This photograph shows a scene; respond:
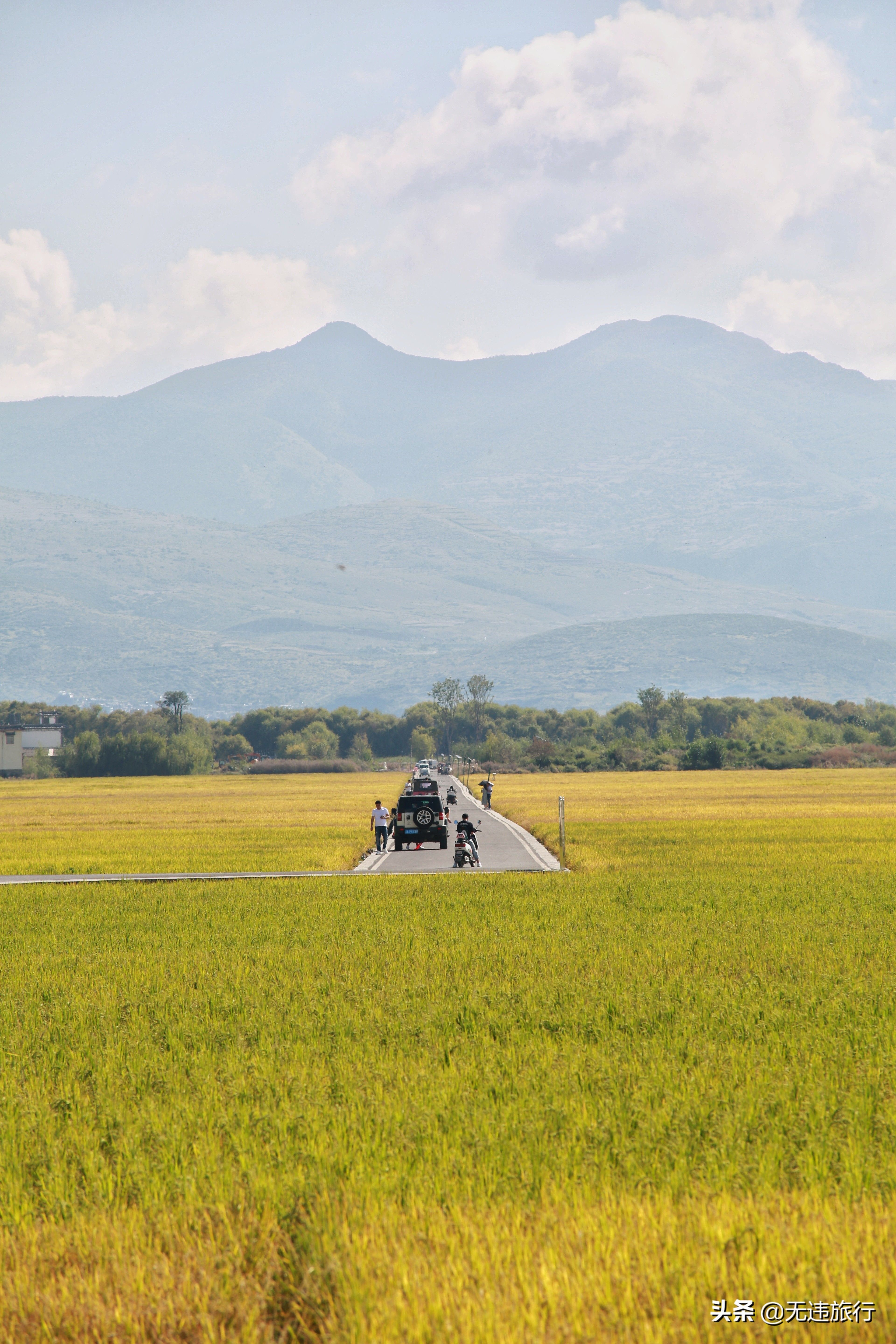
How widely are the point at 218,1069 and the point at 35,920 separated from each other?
47.9ft

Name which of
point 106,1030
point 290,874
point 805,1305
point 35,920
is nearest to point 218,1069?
point 106,1030

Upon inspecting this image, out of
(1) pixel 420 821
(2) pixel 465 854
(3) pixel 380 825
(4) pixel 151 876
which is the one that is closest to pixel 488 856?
(2) pixel 465 854

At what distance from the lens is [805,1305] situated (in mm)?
6320

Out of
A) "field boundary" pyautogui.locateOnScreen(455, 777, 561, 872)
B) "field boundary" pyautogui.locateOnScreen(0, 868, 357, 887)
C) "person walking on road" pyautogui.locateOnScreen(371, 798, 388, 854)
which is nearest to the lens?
"field boundary" pyautogui.locateOnScreen(0, 868, 357, 887)

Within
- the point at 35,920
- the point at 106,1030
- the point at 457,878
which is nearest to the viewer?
the point at 106,1030

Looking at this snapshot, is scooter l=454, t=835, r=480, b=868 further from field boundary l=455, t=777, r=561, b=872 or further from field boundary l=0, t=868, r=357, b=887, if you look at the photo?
field boundary l=0, t=868, r=357, b=887

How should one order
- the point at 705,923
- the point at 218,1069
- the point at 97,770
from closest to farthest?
1. the point at 218,1069
2. the point at 705,923
3. the point at 97,770

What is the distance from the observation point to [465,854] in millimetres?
34750

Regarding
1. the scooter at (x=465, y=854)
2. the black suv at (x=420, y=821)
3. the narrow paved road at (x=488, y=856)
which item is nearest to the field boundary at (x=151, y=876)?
the narrow paved road at (x=488, y=856)

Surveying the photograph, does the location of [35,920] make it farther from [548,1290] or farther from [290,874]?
[548,1290]

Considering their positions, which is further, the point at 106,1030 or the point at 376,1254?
the point at 106,1030

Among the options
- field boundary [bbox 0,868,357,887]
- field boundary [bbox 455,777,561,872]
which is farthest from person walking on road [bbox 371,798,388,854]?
field boundary [bbox 0,868,357,887]

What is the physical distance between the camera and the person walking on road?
1652 inches

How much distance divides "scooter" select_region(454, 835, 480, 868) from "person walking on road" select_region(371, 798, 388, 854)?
6150mm
